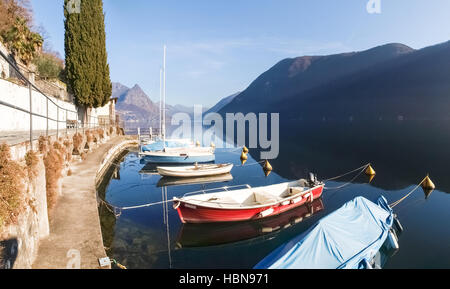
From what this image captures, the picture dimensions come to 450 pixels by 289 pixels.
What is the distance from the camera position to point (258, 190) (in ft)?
47.1

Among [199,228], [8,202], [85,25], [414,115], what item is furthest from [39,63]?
[414,115]

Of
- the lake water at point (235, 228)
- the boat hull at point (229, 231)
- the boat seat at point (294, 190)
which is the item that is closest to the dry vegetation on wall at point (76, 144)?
the lake water at point (235, 228)

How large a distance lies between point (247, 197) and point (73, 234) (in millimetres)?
8896

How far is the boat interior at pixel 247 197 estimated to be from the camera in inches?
475

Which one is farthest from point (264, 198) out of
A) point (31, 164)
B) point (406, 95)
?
point (406, 95)

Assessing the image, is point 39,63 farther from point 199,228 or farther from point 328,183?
point 328,183

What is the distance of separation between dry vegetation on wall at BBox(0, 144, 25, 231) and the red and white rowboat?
736 centimetres

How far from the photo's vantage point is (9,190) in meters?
4.51

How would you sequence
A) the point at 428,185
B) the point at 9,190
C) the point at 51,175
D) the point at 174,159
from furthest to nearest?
the point at 174,159
the point at 428,185
the point at 51,175
the point at 9,190

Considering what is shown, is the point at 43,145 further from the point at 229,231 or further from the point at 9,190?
the point at 229,231

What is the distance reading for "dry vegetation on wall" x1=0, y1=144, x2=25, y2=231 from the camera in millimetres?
4266

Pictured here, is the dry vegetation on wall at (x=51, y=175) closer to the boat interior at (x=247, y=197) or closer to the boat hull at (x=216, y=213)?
the boat hull at (x=216, y=213)

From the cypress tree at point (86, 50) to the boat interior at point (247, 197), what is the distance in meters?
25.6

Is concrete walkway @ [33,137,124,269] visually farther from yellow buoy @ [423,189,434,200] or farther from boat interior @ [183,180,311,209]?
yellow buoy @ [423,189,434,200]
